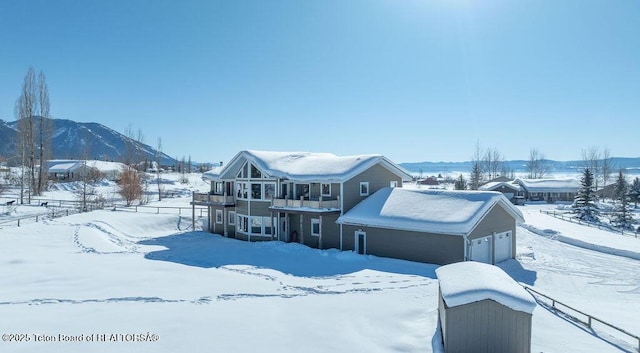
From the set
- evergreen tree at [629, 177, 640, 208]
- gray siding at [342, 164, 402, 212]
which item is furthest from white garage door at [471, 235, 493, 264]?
evergreen tree at [629, 177, 640, 208]

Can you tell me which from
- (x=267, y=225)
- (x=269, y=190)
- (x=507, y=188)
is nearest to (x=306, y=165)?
(x=269, y=190)

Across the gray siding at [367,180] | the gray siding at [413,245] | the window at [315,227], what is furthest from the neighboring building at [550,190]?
the gray siding at [413,245]

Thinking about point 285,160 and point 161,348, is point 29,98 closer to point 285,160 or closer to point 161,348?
point 285,160

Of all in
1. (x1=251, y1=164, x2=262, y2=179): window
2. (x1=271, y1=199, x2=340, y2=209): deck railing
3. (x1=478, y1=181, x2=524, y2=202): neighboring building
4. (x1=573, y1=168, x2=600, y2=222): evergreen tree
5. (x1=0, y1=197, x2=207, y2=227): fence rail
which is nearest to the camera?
(x1=271, y1=199, x2=340, y2=209): deck railing

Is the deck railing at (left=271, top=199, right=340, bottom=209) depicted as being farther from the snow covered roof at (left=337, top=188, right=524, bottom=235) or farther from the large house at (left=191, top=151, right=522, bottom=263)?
the snow covered roof at (left=337, top=188, right=524, bottom=235)

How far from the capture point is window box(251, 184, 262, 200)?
97.5 feet

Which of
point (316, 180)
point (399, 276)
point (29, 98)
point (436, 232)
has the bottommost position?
point (399, 276)

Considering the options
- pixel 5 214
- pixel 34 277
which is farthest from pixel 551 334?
pixel 5 214

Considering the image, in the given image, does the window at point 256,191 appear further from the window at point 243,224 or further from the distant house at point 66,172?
the distant house at point 66,172

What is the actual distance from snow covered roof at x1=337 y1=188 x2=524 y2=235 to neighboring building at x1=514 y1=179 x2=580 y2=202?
2054 inches

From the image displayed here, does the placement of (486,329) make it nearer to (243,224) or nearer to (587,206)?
(243,224)

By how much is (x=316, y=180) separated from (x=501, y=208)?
11.6 m

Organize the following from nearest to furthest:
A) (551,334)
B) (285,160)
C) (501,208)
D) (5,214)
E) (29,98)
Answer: (551,334)
(501,208)
(285,160)
(5,214)
(29,98)

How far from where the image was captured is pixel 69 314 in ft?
36.3
